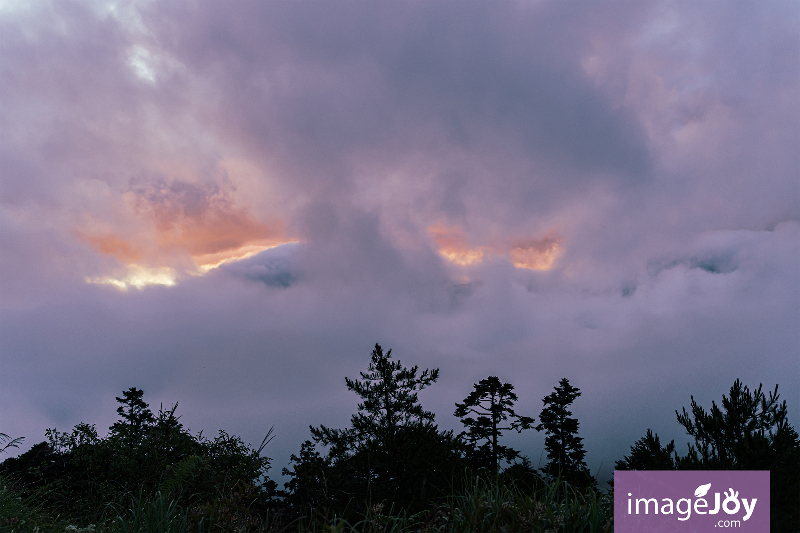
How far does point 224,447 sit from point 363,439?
12.2 m

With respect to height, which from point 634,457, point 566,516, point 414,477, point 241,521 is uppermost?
point 566,516

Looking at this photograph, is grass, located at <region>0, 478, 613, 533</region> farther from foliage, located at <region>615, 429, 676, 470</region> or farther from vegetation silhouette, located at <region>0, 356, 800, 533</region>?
foliage, located at <region>615, 429, 676, 470</region>

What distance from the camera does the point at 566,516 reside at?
15.9 ft

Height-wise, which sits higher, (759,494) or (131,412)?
(759,494)

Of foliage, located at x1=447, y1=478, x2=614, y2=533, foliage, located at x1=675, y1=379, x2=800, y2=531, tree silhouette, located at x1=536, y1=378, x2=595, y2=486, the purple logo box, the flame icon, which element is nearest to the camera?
foliage, located at x1=447, y1=478, x2=614, y2=533

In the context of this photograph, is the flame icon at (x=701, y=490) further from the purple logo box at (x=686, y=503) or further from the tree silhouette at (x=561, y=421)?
the tree silhouette at (x=561, y=421)

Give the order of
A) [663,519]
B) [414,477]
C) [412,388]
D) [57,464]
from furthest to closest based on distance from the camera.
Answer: [412,388], [57,464], [414,477], [663,519]

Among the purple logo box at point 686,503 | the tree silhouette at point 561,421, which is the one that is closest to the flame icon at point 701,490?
the purple logo box at point 686,503

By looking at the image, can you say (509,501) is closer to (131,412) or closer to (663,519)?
(663,519)

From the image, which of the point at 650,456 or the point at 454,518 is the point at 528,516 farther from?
the point at 650,456

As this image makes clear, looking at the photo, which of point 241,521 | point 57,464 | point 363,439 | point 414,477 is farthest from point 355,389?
point 241,521

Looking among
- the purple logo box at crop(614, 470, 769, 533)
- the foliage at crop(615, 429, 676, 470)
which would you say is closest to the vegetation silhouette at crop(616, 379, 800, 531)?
the foliage at crop(615, 429, 676, 470)

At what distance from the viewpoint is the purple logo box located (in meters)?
4.99

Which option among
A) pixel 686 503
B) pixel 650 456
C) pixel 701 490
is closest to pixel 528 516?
pixel 686 503
